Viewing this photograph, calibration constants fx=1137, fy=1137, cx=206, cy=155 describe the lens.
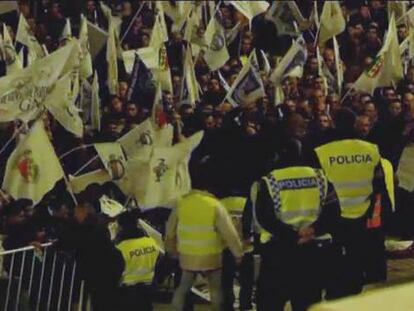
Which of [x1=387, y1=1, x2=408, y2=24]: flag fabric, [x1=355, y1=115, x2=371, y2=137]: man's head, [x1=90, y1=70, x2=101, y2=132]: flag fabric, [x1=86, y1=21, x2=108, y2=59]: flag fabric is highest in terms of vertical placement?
[x1=387, y1=1, x2=408, y2=24]: flag fabric

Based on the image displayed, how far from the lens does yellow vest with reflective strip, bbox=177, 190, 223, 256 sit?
9.14 m

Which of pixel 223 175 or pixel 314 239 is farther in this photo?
pixel 223 175

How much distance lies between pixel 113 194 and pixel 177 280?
1.14m

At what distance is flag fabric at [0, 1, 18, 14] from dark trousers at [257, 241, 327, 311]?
8572 mm

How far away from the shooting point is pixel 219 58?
48.8ft

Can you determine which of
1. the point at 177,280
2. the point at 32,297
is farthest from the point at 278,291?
the point at 32,297

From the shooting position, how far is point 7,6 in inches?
665

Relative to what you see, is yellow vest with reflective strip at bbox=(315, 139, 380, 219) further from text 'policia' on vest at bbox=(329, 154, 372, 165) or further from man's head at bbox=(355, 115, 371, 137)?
man's head at bbox=(355, 115, 371, 137)

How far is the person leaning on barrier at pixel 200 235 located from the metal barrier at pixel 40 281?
0.85 m

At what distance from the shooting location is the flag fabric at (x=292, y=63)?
548 inches

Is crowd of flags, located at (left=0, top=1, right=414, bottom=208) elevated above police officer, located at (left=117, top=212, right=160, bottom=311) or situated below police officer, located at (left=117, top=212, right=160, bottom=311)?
above

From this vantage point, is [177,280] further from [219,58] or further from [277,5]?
[277,5]

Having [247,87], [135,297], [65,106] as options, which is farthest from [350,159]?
[247,87]

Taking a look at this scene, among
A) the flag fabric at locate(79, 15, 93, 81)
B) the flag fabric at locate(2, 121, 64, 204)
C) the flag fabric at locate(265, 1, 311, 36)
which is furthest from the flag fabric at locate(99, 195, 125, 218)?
the flag fabric at locate(265, 1, 311, 36)
